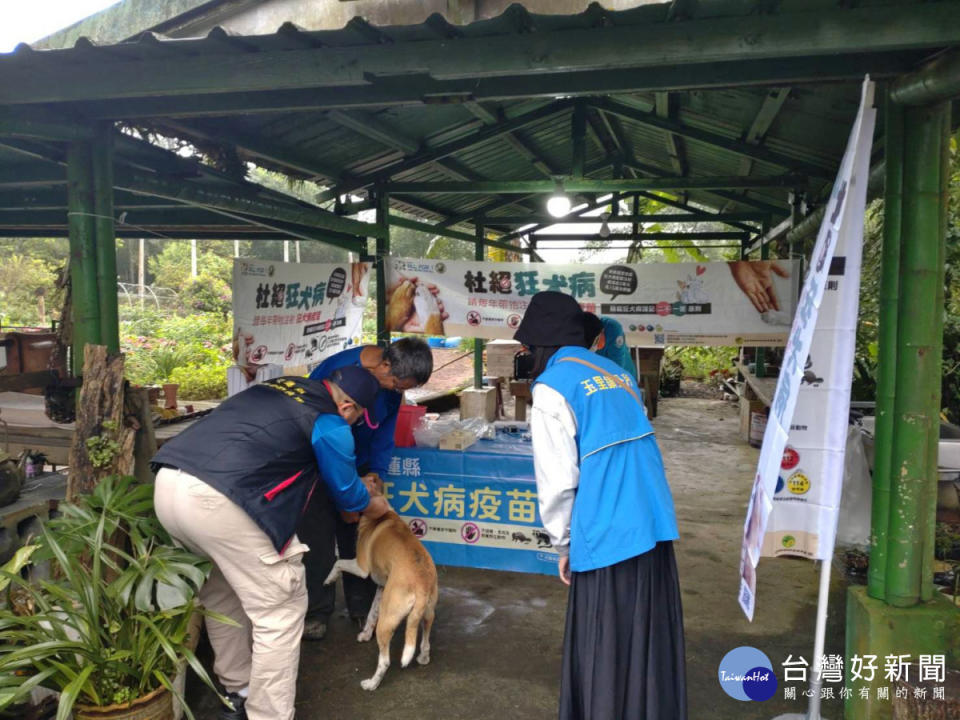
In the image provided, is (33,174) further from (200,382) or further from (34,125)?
(200,382)

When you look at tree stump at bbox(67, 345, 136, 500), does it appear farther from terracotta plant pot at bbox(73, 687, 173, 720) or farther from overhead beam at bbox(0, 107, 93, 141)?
terracotta plant pot at bbox(73, 687, 173, 720)

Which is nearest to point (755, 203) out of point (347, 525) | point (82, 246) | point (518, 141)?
point (518, 141)

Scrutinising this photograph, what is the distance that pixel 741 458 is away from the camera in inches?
344

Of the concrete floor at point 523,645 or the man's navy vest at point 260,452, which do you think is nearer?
the man's navy vest at point 260,452

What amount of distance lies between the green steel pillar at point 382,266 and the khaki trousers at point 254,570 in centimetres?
391

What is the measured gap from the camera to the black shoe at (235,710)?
3221mm

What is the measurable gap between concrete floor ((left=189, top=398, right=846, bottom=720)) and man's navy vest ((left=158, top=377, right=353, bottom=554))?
3.91ft

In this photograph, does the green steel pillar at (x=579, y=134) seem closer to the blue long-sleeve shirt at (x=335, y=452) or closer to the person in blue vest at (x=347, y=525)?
the person in blue vest at (x=347, y=525)

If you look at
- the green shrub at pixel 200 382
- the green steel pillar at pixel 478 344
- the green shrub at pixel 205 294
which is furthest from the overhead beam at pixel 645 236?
the green shrub at pixel 205 294

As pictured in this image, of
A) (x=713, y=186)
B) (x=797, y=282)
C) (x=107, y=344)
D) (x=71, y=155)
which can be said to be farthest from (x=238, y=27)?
(x=797, y=282)

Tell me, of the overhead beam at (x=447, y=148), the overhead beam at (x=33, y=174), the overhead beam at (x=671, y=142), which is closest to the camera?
the overhead beam at (x=33, y=174)

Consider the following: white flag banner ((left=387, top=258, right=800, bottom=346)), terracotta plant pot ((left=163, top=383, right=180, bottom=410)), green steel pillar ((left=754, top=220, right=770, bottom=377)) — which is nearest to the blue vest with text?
white flag banner ((left=387, top=258, right=800, bottom=346))

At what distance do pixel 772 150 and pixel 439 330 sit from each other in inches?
142

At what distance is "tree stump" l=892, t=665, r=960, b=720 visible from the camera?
2.92 metres
